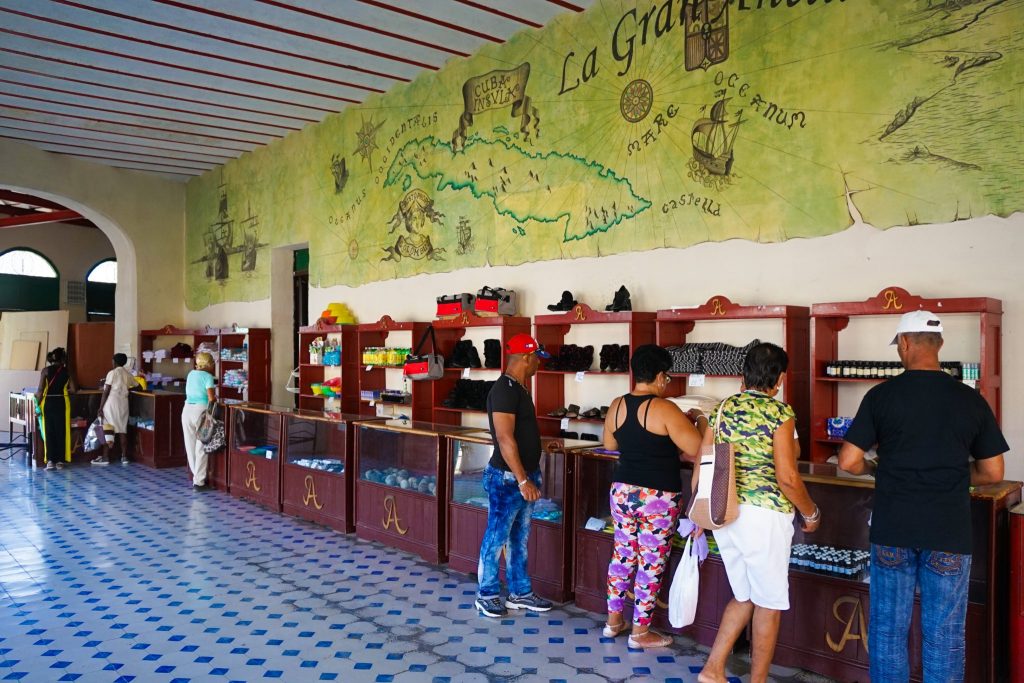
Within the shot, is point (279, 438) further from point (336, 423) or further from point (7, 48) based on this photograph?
point (7, 48)

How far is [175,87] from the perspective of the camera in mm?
9234

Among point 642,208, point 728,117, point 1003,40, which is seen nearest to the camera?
point 1003,40

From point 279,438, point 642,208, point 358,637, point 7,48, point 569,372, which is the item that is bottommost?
point 358,637

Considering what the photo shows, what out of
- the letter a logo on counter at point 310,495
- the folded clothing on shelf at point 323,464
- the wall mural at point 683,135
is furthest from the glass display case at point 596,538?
the letter a logo on counter at point 310,495

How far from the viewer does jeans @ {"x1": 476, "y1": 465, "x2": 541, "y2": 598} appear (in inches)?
194

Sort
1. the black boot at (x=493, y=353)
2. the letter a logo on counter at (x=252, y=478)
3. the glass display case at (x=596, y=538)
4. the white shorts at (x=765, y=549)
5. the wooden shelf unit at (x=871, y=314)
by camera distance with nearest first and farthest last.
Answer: the white shorts at (x=765, y=549), the wooden shelf unit at (x=871, y=314), the glass display case at (x=596, y=538), the black boot at (x=493, y=353), the letter a logo on counter at (x=252, y=478)

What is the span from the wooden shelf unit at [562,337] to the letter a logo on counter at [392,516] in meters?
1.50

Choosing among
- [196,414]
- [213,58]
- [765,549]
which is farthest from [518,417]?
[196,414]

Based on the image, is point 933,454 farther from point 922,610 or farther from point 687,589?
point 687,589

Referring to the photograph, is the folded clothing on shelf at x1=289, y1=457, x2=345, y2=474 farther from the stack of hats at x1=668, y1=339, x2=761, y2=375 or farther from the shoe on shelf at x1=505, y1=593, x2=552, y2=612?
the stack of hats at x1=668, y1=339, x2=761, y2=375

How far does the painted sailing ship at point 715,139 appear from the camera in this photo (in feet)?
19.2

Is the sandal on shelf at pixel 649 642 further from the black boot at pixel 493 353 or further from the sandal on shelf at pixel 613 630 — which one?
the black boot at pixel 493 353

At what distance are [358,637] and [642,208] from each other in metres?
4.02

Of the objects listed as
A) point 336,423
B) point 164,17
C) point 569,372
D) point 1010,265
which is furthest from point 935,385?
point 164,17
